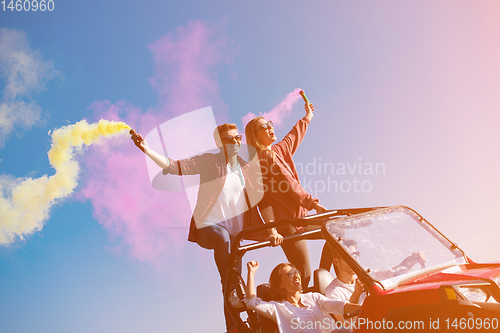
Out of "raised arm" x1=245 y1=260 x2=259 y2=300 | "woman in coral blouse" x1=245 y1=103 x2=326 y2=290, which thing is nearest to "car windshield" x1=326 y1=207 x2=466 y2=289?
"raised arm" x1=245 y1=260 x2=259 y2=300

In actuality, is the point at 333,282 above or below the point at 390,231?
below

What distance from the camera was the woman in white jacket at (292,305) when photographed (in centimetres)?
314

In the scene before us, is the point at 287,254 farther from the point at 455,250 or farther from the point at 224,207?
the point at 455,250

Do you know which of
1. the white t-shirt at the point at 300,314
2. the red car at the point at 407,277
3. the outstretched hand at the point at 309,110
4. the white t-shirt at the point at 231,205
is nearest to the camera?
the red car at the point at 407,277

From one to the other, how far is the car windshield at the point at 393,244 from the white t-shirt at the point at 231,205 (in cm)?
168

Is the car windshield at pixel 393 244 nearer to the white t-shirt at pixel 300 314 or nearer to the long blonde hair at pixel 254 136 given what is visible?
the white t-shirt at pixel 300 314

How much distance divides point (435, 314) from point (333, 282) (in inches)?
55.2

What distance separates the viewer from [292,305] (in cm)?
328

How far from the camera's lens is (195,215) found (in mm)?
4270

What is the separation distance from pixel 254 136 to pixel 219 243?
1431 millimetres

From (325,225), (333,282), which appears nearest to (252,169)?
(333,282)

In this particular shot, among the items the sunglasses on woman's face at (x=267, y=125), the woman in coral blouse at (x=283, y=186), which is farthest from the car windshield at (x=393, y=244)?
the sunglasses on woman's face at (x=267, y=125)

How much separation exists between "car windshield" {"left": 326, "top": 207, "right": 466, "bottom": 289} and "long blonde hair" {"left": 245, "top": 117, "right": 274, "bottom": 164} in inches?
76.0

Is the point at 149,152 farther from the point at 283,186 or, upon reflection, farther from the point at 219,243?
the point at 283,186
